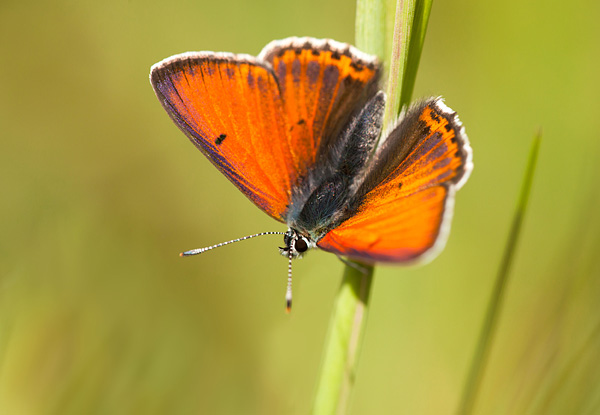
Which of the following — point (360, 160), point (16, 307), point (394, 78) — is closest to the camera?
point (394, 78)

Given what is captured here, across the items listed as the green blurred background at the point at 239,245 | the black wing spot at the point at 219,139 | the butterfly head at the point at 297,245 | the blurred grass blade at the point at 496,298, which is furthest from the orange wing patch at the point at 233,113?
the blurred grass blade at the point at 496,298

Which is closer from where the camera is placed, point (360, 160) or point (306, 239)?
point (306, 239)

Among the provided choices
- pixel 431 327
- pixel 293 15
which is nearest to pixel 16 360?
pixel 431 327

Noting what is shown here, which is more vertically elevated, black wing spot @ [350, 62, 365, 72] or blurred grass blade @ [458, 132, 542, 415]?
black wing spot @ [350, 62, 365, 72]

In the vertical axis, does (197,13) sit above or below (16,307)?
above

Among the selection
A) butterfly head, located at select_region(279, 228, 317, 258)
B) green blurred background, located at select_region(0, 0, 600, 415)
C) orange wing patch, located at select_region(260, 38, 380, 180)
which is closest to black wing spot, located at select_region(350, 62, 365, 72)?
orange wing patch, located at select_region(260, 38, 380, 180)

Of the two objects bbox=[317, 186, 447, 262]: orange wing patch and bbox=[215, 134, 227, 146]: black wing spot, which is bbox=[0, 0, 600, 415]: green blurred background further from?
bbox=[215, 134, 227, 146]: black wing spot

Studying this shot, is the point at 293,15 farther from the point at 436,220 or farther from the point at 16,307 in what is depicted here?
the point at 16,307

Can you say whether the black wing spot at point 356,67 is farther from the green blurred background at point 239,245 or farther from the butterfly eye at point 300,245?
the green blurred background at point 239,245
